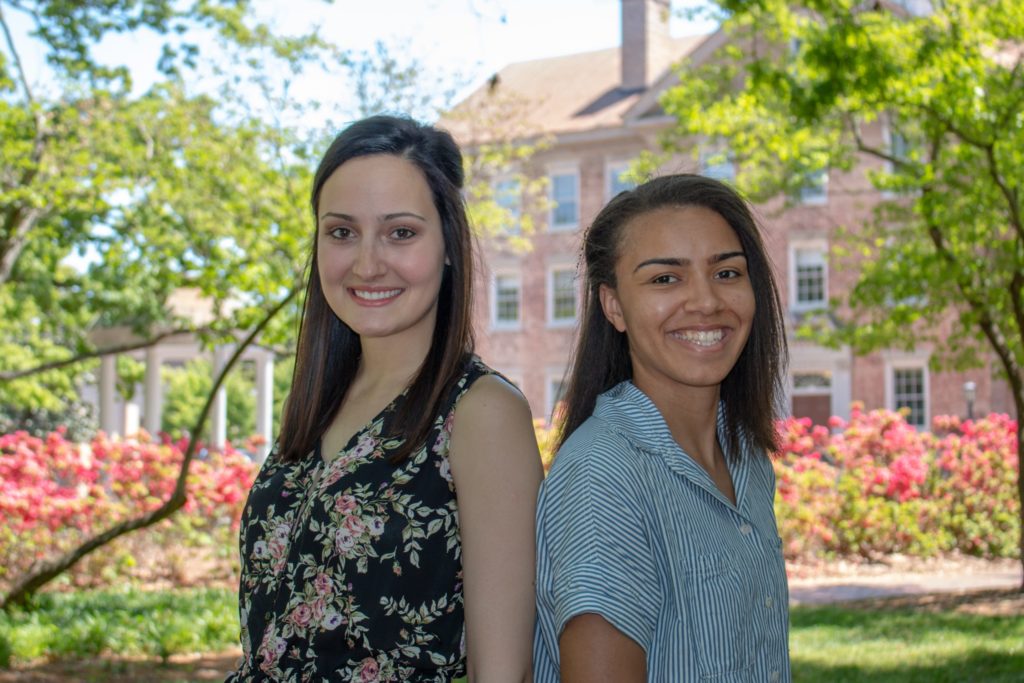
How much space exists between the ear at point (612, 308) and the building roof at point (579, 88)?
2912 centimetres

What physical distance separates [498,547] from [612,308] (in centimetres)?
53

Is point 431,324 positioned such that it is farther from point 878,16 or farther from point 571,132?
point 571,132

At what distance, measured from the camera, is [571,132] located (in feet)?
111

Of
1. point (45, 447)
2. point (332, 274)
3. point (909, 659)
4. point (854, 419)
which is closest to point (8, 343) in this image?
point (45, 447)

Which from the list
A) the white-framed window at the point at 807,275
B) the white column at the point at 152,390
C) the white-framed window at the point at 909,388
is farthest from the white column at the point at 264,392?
the white-framed window at the point at 909,388

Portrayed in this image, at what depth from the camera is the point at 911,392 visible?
2955 cm

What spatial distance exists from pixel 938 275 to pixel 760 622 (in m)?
10.1

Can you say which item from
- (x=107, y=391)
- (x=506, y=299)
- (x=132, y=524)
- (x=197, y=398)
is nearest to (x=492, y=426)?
(x=132, y=524)

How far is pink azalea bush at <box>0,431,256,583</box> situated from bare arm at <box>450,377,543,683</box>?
405 inches

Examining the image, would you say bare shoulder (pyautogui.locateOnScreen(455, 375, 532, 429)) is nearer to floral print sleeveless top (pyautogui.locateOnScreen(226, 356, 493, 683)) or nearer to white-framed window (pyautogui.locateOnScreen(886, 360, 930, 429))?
floral print sleeveless top (pyautogui.locateOnScreen(226, 356, 493, 683))

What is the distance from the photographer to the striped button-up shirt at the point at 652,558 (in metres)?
1.93

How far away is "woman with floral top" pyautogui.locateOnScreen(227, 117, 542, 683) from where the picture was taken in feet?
7.25

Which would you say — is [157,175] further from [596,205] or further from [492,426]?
[596,205]

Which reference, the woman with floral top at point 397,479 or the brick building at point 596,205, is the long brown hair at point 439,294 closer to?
the woman with floral top at point 397,479
